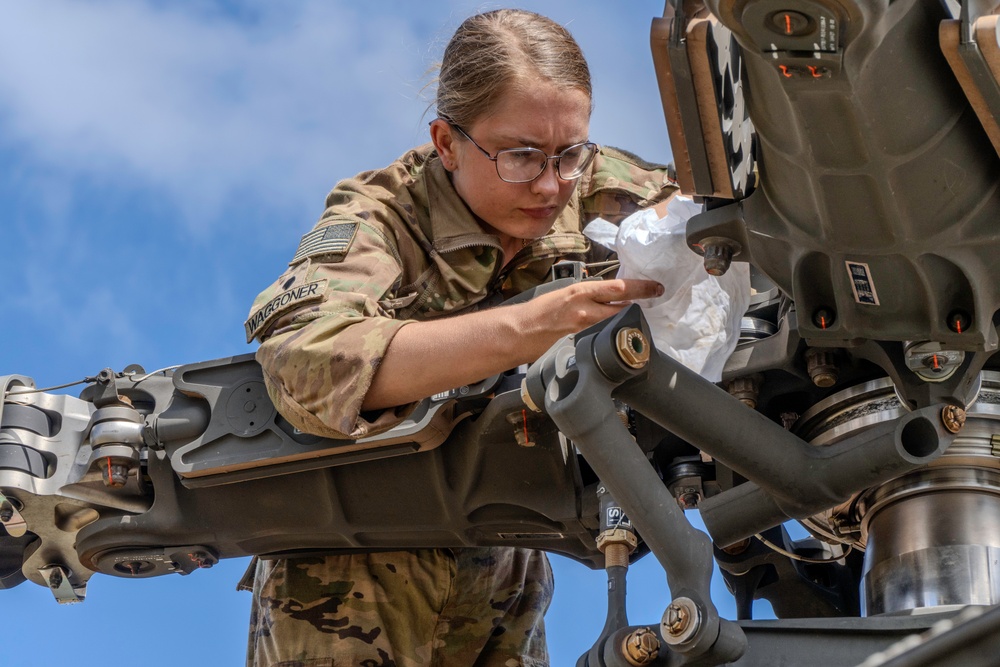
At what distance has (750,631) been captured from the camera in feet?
8.80

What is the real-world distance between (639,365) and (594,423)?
0.17 meters

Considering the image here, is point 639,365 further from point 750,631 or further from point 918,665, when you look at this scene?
point 918,665

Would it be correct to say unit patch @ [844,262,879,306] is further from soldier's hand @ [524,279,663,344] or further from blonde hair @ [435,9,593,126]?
blonde hair @ [435,9,593,126]

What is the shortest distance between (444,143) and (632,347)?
1727 millimetres

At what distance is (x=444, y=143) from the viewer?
4.32m

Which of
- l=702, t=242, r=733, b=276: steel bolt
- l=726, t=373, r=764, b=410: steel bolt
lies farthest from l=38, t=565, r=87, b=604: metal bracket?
l=702, t=242, r=733, b=276: steel bolt

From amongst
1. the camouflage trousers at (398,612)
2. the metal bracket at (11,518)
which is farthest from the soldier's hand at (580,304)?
the metal bracket at (11,518)

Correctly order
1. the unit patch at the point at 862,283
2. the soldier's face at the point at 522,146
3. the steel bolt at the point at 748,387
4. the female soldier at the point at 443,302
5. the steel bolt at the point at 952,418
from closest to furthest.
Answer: the unit patch at the point at 862,283 < the steel bolt at the point at 952,418 < the steel bolt at the point at 748,387 < the female soldier at the point at 443,302 < the soldier's face at the point at 522,146

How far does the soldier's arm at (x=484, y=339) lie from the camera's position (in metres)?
3.43

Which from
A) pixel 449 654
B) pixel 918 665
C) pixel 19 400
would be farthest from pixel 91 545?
pixel 918 665

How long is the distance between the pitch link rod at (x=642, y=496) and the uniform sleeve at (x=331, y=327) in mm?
1093

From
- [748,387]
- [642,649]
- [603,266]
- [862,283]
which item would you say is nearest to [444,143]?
[603,266]

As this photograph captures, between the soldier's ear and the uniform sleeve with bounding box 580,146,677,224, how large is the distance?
1.32 ft

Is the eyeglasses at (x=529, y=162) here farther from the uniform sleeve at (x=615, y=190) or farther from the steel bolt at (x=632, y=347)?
the steel bolt at (x=632, y=347)
